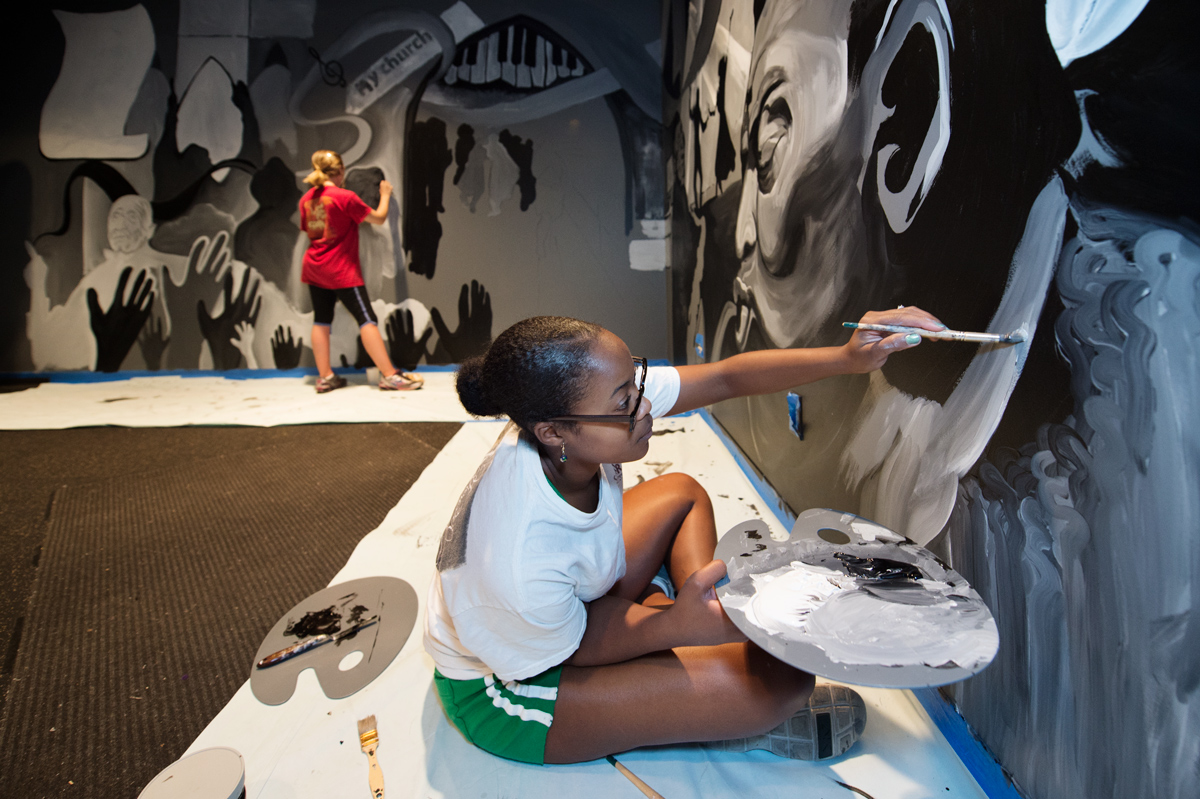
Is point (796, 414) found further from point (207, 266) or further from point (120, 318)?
point (120, 318)

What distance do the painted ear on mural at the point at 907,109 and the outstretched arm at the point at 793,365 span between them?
0.79 ft

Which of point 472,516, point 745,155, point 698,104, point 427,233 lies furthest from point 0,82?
point 472,516

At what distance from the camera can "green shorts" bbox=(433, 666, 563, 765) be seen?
2.89 feet

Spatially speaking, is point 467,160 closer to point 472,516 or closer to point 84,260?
point 84,260

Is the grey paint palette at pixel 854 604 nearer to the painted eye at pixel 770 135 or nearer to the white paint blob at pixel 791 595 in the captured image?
the white paint blob at pixel 791 595

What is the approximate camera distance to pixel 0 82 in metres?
3.60

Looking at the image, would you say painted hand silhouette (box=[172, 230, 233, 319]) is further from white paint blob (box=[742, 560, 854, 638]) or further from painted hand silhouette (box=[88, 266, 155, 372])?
white paint blob (box=[742, 560, 854, 638])

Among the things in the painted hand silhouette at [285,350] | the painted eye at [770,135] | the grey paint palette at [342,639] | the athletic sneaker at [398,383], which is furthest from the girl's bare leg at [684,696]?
the painted hand silhouette at [285,350]

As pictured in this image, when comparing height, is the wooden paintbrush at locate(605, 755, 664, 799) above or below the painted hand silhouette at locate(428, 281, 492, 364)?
below

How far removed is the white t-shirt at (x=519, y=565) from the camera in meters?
0.79

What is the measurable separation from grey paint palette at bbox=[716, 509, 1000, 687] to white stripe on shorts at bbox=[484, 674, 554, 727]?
34cm

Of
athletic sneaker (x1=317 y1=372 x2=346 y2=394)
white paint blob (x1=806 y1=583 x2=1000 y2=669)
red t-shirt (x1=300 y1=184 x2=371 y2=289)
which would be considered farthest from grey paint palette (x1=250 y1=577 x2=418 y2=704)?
red t-shirt (x1=300 y1=184 x2=371 y2=289)

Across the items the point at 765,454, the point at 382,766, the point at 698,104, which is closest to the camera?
the point at 382,766

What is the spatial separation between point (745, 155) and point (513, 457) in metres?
1.63
